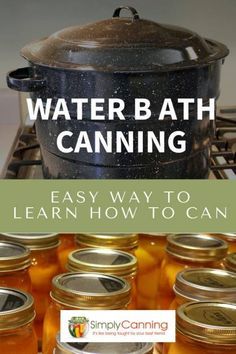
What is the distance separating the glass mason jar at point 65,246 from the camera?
78 centimetres

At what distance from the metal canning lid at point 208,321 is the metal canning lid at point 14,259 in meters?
0.14

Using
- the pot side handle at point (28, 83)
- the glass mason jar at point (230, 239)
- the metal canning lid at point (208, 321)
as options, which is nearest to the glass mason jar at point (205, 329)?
the metal canning lid at point (208, 321)

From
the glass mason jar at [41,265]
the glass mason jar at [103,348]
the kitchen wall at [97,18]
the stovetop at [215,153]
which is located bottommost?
the glass mason jar at [103,348]

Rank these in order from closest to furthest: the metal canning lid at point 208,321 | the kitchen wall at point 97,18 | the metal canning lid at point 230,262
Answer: the metal canning lid at point 208,321
the metal canning lid at point 230,262
the kitchen wall at point 97,18

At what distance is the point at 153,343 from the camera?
0.67 m

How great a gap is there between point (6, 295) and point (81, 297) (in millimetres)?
→ 62

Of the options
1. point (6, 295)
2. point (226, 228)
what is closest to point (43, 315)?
point (6, 295)

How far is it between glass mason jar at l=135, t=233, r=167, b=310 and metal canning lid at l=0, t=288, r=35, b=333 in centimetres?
13

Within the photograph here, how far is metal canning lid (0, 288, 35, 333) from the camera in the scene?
2.09 ft

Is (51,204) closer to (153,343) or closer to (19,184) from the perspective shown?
(19,184)

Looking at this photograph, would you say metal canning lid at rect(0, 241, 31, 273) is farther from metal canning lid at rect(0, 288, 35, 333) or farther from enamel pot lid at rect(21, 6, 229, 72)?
enamel pot lid at rect(21, 6, 229, 72)

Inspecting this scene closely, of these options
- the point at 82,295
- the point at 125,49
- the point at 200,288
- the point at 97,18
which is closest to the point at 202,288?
the point at 200,288

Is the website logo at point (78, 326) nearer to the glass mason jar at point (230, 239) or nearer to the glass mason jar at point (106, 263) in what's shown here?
the glass mason jar at point (106, 263)

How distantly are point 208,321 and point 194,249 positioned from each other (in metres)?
0.10
